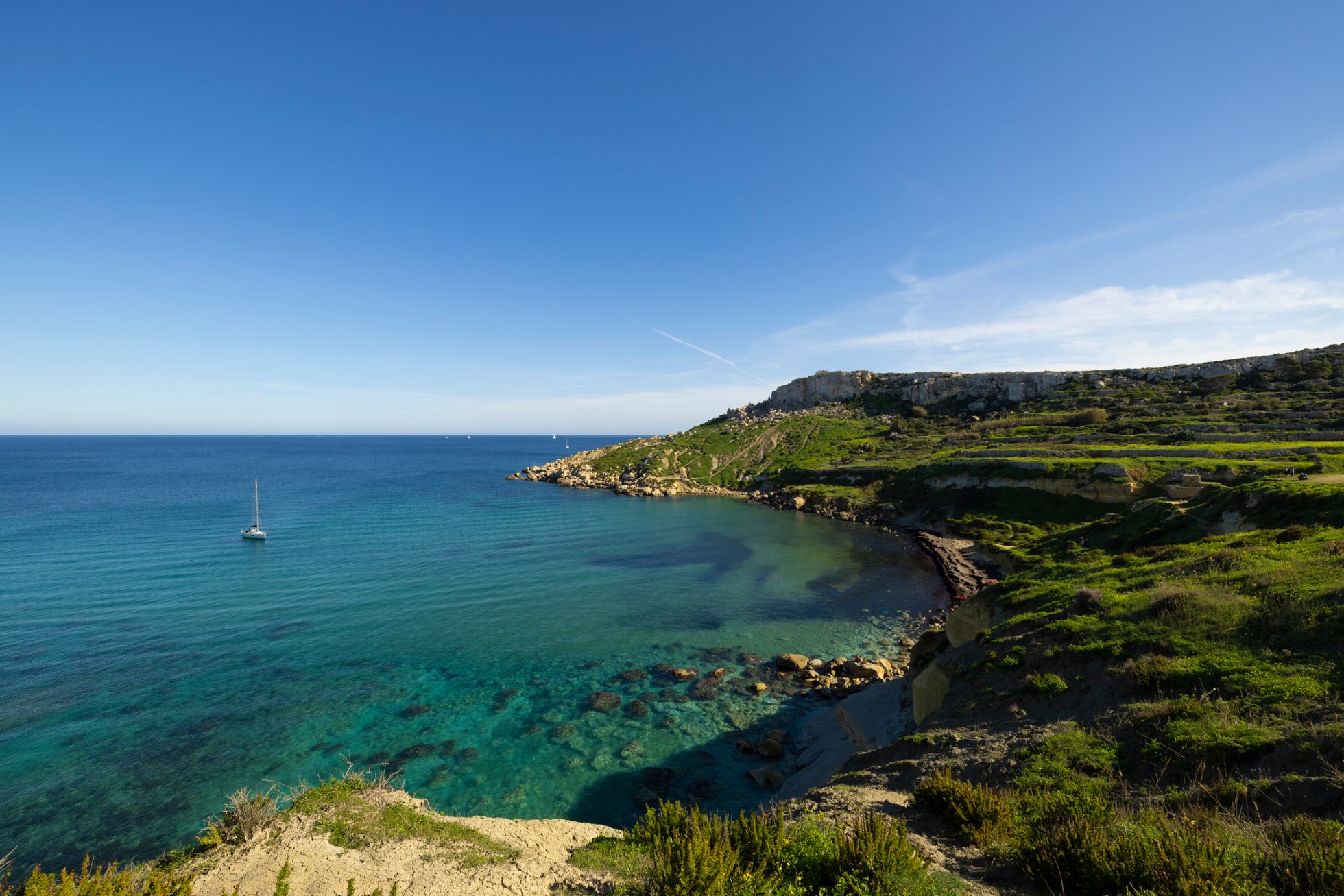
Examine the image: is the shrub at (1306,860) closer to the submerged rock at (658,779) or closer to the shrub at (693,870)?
the shrub at (693,870)

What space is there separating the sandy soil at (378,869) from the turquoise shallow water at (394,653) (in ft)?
27.0

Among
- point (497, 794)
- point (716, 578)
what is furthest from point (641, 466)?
point (497, 794)

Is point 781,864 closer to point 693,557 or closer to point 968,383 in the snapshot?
point 693,557

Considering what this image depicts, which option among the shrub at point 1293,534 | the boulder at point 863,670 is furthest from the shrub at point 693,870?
the shrub at point 1293,534

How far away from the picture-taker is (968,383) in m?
147

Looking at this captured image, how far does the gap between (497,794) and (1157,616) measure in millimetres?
26279

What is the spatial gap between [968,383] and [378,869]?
169708mm

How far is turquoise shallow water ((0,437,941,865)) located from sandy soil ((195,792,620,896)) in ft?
27.0

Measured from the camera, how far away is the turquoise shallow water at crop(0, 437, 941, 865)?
66.1 ft

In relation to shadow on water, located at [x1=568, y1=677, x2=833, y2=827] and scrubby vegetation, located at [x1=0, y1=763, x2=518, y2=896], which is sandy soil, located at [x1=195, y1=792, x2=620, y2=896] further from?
shadow on water, located at [x1=568, y1=677, x2=833, y2=827]

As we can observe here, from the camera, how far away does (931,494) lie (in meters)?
76.9

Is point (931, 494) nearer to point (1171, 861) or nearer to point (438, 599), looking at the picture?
point (438, 599)

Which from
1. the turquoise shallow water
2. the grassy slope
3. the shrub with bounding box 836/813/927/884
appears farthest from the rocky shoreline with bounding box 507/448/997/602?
the shrub with bounding box 836/813/927/884

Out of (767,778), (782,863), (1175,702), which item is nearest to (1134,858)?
(782,863)
